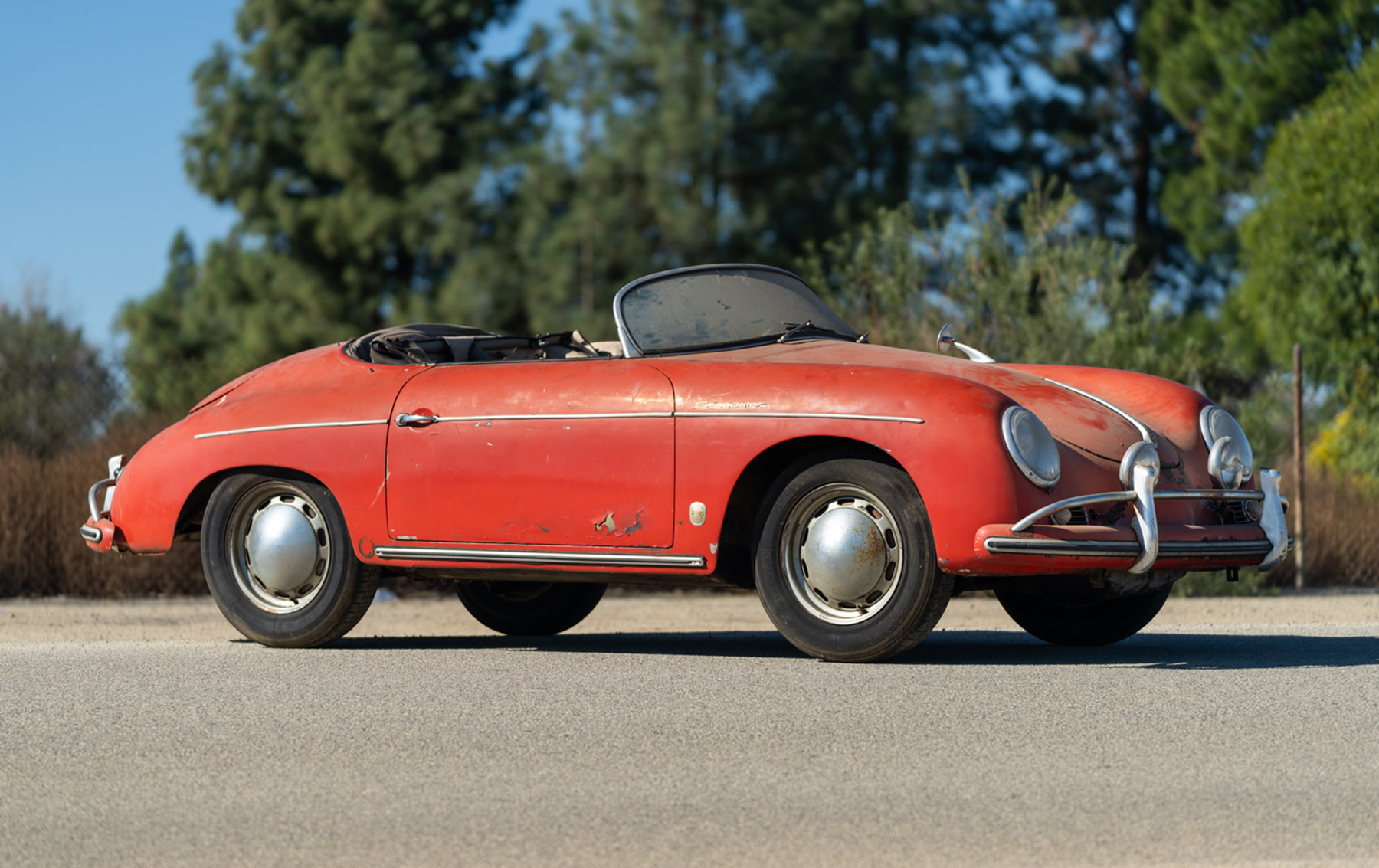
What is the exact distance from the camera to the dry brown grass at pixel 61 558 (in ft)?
35.9

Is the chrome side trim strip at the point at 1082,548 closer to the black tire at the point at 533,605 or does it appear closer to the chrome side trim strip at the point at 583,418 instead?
the chrome side trim strip at the point at 583,418

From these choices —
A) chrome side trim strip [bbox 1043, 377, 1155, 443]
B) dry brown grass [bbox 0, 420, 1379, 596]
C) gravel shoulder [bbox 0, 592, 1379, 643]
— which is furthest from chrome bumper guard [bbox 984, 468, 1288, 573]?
dry brown grass [bbox 0, 420, 1379, 596]

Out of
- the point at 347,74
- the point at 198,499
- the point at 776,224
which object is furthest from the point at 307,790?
the point at 347,74

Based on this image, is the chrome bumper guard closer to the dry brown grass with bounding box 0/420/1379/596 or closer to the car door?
the car door

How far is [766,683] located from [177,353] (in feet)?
98.1

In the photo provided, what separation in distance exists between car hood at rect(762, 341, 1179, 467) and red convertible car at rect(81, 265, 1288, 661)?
0.05ft

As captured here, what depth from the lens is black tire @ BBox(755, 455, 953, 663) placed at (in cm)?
573

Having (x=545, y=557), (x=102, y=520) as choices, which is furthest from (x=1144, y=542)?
(x=102, y=520)

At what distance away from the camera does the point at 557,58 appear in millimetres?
28734

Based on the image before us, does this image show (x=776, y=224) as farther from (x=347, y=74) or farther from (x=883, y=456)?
(x=883, y=456)

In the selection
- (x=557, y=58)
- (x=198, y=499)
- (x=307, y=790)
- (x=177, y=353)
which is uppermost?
(x=557, y=58)

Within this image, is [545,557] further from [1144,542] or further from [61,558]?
[61,558]

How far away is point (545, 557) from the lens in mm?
6371

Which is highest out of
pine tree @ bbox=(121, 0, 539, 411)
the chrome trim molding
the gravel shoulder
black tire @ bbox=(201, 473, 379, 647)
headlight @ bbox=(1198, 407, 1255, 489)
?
pine tree @ bbox=(121, 0, 539, 411)
